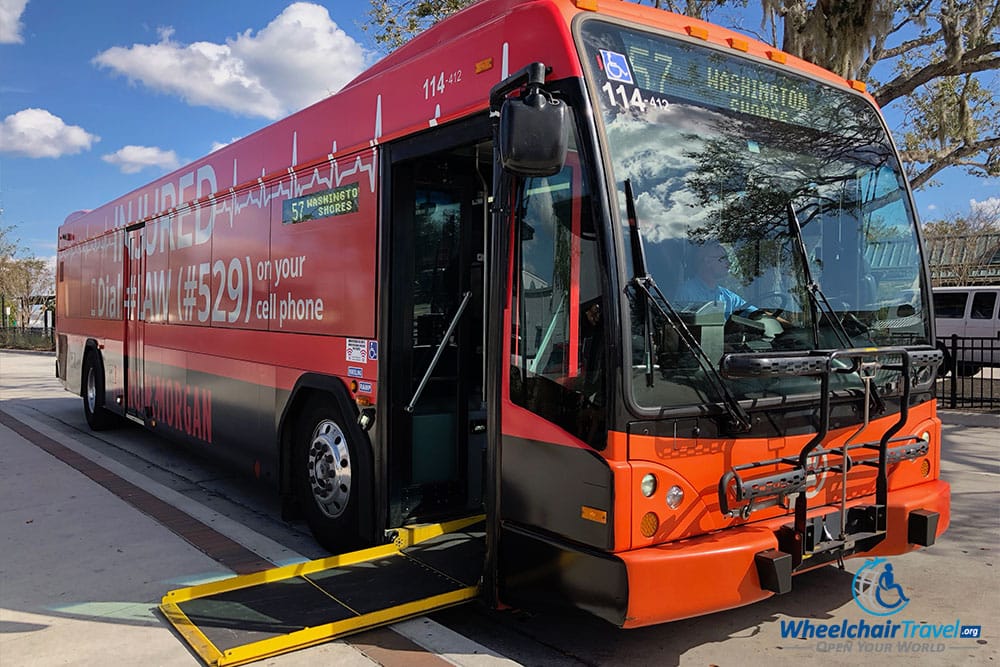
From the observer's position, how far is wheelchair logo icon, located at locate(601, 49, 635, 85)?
3568 millimetres

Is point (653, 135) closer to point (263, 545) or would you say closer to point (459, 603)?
point (459, 603)

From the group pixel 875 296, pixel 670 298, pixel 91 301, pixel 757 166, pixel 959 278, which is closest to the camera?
pixel 670 298

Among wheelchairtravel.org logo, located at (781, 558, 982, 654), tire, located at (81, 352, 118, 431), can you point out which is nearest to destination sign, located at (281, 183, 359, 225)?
wheelchairtravel.org logo, located at (781, 558, 982, 654)

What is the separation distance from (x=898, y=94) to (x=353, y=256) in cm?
984

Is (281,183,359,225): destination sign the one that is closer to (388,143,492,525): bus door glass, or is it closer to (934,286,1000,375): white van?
(388,143,492,525): bus door glass

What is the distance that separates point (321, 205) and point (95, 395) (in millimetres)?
7335

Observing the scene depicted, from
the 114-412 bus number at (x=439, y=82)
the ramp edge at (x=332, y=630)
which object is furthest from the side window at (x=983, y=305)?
the ramp edge at (x=332, y=630)

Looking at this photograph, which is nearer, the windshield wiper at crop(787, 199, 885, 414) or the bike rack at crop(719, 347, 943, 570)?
the bike rack at crop(719, 347, 943, 570)

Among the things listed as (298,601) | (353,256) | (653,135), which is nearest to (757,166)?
(653,135)

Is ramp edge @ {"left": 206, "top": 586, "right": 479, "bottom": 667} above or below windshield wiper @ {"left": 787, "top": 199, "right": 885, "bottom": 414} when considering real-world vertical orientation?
below

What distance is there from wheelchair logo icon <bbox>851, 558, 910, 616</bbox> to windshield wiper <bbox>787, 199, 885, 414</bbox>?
1.39 metres

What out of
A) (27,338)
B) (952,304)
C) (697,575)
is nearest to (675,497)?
(697,575)

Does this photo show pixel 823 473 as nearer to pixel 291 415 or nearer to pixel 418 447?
pixel 418 447

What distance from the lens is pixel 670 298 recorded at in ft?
11.4
